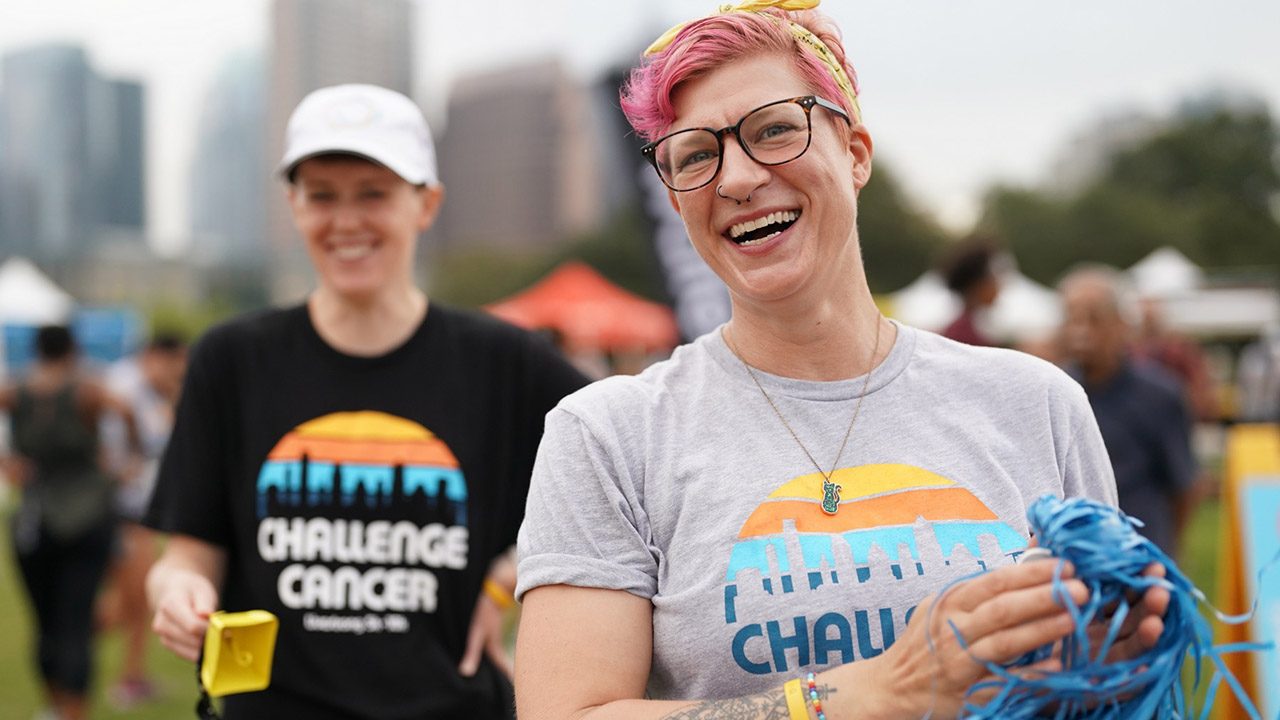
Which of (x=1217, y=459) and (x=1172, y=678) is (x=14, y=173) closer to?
(x=1217, y=459)

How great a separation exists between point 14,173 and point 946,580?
232 ft

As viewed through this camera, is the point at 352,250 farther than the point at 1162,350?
No

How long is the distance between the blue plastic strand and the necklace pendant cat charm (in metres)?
0.31

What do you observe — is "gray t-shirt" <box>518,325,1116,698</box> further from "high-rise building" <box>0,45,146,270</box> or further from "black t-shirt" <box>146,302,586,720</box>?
"high-rise building" <box>0,45,146,270</box>

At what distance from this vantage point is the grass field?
6789 millimetres

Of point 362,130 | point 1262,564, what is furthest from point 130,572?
point 1262,564

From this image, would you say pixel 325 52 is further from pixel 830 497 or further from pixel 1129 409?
pixel 830 497

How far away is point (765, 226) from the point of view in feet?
5.37

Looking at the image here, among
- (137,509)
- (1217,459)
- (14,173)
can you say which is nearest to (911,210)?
(1217,459)

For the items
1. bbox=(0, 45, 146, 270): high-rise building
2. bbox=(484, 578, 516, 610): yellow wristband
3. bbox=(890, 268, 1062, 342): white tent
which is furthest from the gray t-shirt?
bbox=(0, 45, 146, 270): high-rise building

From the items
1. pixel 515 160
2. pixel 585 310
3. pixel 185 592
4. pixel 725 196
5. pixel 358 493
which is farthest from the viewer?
pixel 515 160

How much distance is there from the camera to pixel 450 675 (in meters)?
2.49

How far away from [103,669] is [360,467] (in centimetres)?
A: 636

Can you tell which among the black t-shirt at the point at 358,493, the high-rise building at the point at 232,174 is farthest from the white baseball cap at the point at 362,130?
the high-rise building at the point at 232,174
